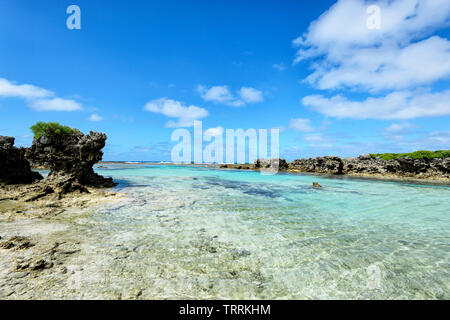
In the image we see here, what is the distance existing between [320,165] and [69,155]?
185 feet

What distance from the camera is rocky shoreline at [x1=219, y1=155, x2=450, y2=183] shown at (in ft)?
122

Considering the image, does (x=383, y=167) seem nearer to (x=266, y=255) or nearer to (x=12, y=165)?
(x=266, y=255)

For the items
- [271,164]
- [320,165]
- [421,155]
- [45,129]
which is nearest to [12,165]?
[45,129]

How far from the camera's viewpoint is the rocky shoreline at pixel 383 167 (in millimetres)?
37062

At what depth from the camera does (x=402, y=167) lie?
41156 mm

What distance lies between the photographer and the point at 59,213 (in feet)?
26.4

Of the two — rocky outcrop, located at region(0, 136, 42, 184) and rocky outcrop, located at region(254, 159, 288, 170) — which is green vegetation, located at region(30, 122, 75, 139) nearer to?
rocky outcrop, located at region(0, 136, 42, 184)

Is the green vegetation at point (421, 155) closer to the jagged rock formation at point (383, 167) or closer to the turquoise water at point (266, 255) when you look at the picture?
the jagged rock formation at point (383, 167)

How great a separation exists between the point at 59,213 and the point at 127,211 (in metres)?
2.53

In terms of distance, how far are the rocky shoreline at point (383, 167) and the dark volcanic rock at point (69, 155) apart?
163ft

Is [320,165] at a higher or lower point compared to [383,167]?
higher

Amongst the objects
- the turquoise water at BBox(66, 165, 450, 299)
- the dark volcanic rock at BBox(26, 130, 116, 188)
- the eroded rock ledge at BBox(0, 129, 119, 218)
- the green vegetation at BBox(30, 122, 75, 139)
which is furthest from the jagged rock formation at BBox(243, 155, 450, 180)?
the green vegetation at BBox(30, 122, 75, 139)
